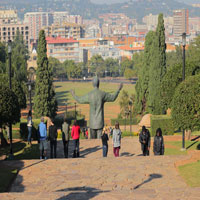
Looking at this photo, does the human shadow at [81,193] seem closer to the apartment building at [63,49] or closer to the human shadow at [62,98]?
the human shadow at [62,98]

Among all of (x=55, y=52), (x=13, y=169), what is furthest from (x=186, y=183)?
(x=55, y=52)

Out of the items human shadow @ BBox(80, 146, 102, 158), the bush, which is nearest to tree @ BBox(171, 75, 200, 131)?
human shadow @ BBox(80, 146, 102, 158)

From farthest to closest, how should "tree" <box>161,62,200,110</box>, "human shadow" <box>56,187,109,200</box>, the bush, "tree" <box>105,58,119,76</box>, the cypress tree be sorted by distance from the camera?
"tree" <box>105,58,119,76</box> < the cypress tree < the bush < "tree" <box>161,62,200,110</box> < "human shadow" <box>56,187,109,200</box>

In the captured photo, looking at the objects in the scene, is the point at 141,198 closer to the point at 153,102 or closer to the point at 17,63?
the point at 153,102

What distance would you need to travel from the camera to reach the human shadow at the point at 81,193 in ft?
41.7

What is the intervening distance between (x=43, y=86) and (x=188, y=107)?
112 ft

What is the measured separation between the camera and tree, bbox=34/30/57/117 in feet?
170

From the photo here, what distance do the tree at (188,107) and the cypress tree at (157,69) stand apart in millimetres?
21308

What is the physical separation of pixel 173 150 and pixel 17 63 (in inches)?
1587

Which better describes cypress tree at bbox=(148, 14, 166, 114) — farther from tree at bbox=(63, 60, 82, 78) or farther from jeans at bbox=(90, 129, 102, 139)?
tree at bbox=(63, 60, 82, 78)

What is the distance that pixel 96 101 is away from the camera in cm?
2167

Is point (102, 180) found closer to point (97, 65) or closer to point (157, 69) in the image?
point (157, 69)

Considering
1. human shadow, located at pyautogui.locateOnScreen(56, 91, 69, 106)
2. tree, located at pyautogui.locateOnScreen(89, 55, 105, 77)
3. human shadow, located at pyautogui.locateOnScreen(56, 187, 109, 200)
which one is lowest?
human shadow, located at pyautogui.locateOnScreen(56, 91, 69, 106)

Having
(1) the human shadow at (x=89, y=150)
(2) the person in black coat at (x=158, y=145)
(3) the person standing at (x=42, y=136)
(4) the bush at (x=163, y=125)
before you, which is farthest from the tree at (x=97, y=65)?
(2) the person in black coat at (x=158, y=145)
